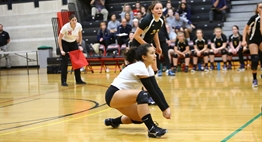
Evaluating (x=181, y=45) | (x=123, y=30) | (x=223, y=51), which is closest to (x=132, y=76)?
(x=223, y=51)

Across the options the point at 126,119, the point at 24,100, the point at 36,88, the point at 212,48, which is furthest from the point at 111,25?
the point at 126,119

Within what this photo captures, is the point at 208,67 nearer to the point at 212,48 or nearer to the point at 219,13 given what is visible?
the point at 212,48

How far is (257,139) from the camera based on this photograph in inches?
166

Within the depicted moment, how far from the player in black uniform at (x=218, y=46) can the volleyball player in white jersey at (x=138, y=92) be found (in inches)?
347

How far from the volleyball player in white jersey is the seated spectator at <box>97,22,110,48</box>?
11313 mm

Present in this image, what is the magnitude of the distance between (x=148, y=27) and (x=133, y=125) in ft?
6.80

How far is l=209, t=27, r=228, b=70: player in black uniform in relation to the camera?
13.4 metres

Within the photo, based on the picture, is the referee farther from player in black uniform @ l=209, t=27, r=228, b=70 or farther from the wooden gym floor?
player in black uniform @ l=209, t=27, r=228, b=70

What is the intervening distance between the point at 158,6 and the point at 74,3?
13.0 meters

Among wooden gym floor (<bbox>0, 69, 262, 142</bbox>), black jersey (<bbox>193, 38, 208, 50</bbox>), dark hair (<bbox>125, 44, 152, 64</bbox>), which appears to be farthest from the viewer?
black jersey (<bbox>193, 38, 208, 50</bbox>)

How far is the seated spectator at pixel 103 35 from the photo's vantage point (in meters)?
16.2

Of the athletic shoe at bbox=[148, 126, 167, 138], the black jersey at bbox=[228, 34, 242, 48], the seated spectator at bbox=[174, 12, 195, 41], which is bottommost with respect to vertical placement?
the athletic shoe at bbox=[148, 126, 167, 138]

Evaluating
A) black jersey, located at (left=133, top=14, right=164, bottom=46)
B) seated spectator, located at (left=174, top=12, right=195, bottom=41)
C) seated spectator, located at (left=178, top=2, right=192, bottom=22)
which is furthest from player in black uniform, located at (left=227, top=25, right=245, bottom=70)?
black jersey, located at (left=133, top=14, right=164, bottom=46)

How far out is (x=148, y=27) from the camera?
6.86 meters
